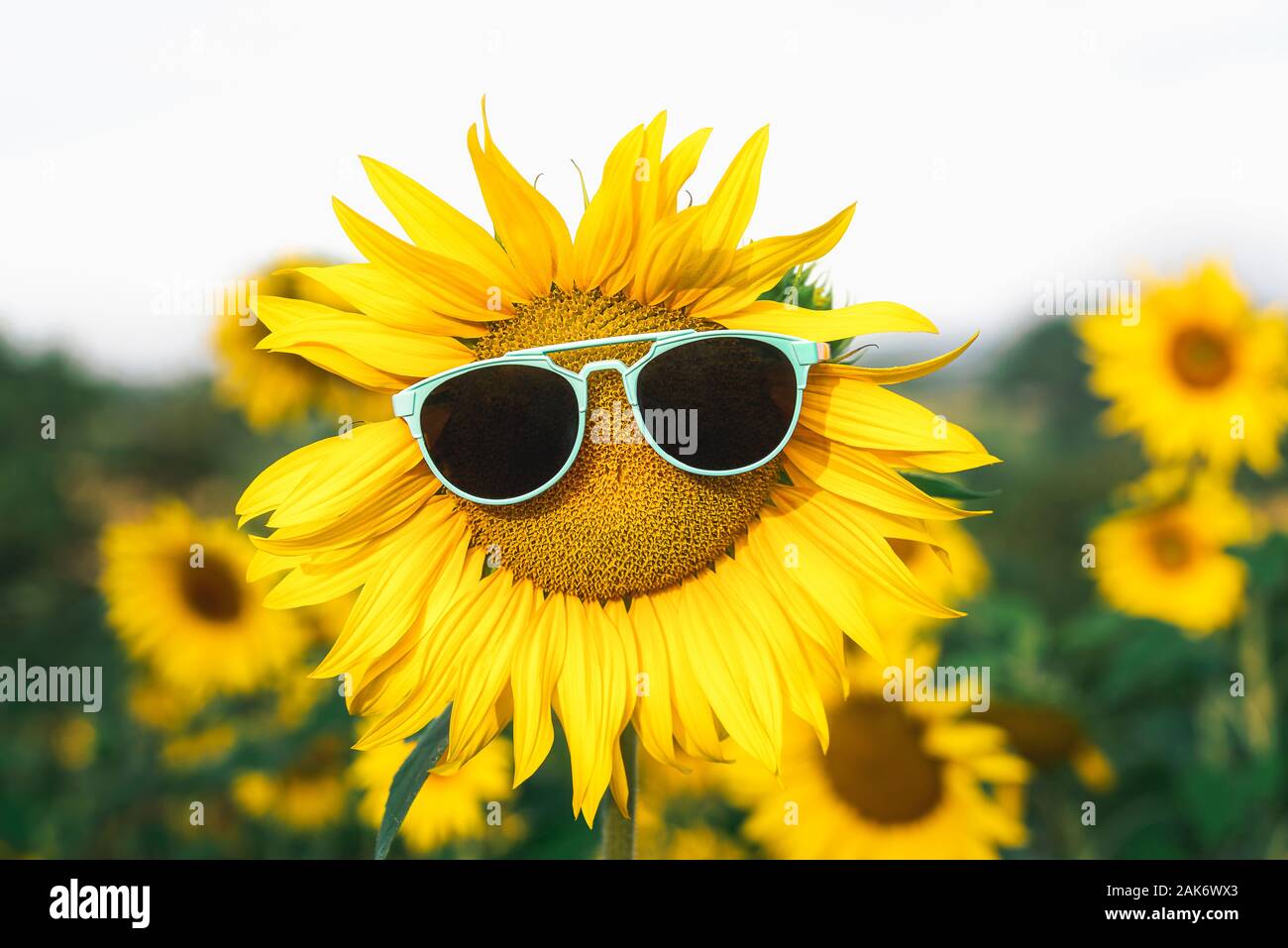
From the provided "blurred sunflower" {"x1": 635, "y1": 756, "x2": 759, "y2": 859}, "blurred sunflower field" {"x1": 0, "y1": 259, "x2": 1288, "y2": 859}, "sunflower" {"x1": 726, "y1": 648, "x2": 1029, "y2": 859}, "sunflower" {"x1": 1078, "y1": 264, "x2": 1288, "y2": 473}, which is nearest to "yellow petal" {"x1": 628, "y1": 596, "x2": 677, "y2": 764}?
"blurred sunflower field" {"x1": 0, "y1": 259, "x2": 1288, "y2": 859}

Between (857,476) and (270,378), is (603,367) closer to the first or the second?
(857,476)

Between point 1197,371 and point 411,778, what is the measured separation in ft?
14.6

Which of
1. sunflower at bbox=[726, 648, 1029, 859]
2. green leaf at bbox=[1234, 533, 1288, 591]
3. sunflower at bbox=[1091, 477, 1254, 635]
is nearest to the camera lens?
sunflower at bbox=[726, 648, 1029, 859]

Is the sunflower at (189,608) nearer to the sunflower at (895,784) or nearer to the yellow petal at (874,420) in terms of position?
the sunflower at (895,784)

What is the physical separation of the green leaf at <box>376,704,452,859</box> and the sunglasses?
362 millimetres

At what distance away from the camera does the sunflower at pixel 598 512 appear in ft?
4.55

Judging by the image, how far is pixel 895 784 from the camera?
2990 mm

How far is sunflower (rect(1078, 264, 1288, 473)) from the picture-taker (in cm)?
443

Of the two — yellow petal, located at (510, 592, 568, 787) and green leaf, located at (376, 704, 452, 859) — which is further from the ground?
yellow petal, located at (510, 592, 568, 787)

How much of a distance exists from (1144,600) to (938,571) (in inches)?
46.1

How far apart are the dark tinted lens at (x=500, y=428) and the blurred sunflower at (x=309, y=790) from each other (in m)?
2.62

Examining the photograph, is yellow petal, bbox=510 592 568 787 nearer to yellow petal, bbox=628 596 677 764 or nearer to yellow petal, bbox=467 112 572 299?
yellow petal, bbox=628 596 677 764

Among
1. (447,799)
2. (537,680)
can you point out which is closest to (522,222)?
(537,680)

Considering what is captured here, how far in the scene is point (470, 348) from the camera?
1.52 m
